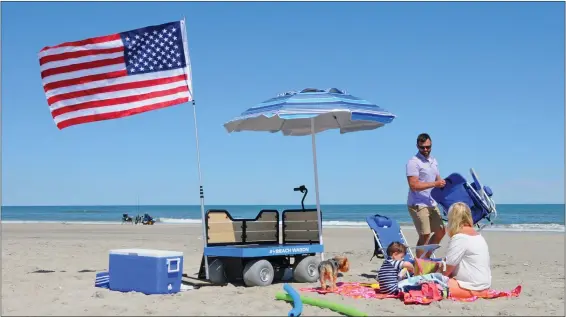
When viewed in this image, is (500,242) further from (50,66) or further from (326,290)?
(50,66)

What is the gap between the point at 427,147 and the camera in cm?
838

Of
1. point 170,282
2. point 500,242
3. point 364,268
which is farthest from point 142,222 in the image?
point 170,282

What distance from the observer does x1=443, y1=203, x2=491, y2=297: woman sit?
21.0ft

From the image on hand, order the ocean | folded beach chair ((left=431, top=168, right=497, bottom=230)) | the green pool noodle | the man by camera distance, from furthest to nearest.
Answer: the ocean, the man, folded beach chair ((left=431, top=168, right=497, bottom=230)), the green pool noodle

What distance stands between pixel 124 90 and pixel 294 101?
2166 mm

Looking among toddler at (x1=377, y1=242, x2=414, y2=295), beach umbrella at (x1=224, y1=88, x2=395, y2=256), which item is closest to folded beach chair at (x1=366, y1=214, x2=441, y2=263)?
A: beach umbrella at (x1=224, y1=88, x2=395, y2=256)

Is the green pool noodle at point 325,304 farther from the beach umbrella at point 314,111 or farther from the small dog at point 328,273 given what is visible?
the beach umbrella at point 314,111

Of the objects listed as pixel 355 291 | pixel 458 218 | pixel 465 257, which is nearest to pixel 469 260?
pixel 465 257

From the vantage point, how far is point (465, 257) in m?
6.46

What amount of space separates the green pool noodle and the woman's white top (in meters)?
1.32

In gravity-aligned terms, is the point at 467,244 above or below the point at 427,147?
below

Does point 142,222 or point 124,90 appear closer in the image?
point 124,90

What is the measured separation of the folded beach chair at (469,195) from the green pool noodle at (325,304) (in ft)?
8.97

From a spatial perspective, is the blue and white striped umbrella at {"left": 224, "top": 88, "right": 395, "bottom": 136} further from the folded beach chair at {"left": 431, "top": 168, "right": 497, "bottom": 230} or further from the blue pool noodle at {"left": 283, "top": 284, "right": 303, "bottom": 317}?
the blue pool noodle at {"left": 283, "top": 284, "right": 303, "bottom": 317}
